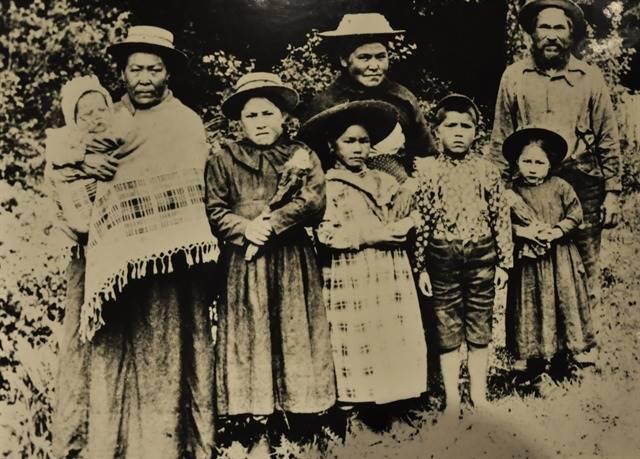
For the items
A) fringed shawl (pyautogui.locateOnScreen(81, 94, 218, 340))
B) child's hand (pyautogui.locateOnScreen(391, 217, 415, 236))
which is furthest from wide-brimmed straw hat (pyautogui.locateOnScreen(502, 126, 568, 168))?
fringed shawl (pyautogui.locateOnScreen(81, 94, 218, 340))

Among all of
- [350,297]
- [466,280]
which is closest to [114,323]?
[350,297]

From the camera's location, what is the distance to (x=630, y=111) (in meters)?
3.56

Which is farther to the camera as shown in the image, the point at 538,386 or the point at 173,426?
the point at 538,386

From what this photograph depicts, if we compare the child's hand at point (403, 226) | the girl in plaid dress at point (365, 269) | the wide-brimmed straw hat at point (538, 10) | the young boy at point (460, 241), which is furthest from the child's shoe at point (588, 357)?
the wide-brimmed straw hat at point (538, 10)

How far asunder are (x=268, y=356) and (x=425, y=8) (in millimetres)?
1617

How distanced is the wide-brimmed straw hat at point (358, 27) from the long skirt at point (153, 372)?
115 centimetres

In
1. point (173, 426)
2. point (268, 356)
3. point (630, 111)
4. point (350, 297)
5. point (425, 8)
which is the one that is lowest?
point (173, 426)

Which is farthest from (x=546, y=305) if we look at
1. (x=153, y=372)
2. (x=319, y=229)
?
(x=153, y=372)

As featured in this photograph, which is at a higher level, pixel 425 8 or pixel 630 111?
pixel 425 8

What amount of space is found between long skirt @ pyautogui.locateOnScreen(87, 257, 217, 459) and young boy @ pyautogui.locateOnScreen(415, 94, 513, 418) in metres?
0.97

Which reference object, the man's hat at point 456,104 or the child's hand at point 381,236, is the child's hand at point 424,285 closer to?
the child's hand at point 381,236

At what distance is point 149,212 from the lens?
9.73ft

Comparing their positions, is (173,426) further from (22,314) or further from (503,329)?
(503,329)

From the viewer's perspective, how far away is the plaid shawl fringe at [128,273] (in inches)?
115
